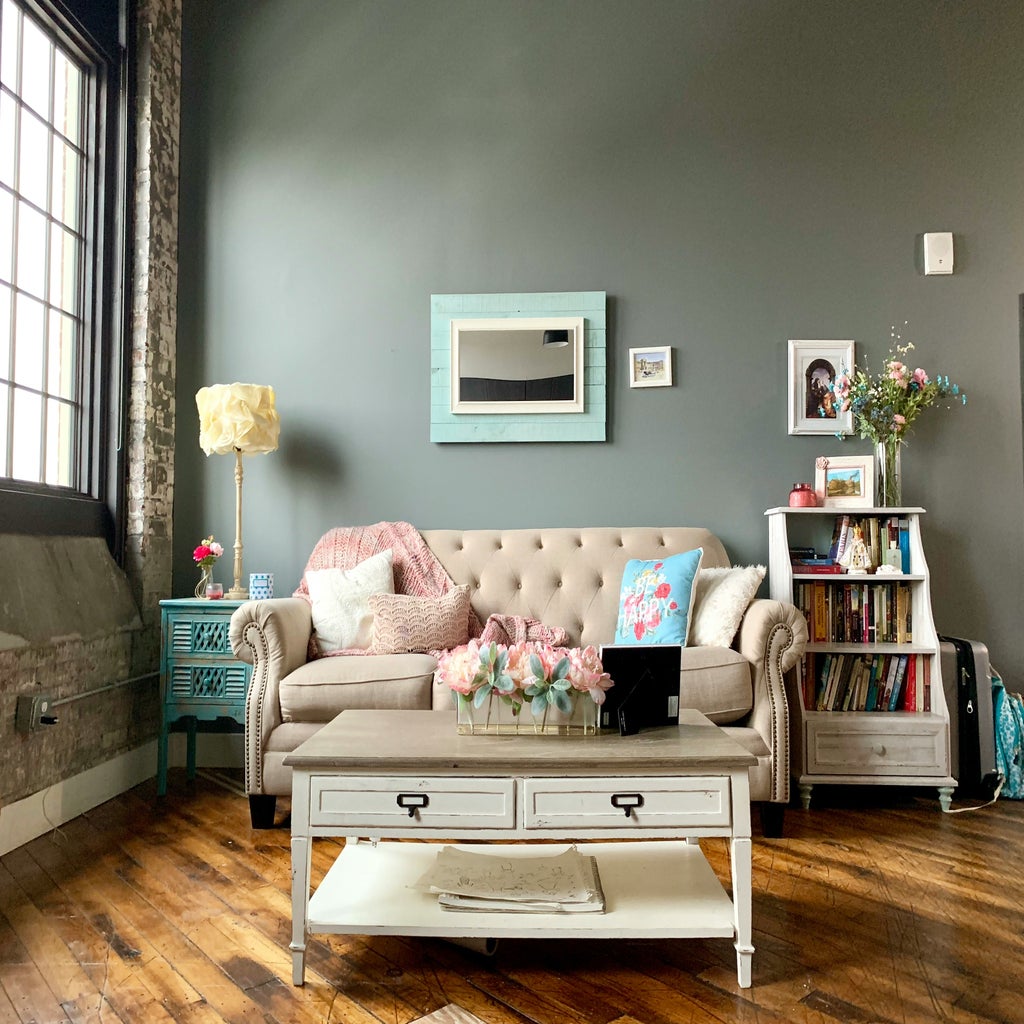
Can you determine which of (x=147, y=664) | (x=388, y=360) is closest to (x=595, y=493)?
(x=388, y=360)

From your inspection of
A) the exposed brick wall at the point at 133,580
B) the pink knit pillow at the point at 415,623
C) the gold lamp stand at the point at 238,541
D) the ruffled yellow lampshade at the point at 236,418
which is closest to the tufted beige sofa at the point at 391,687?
the pink knit pillow at the point at 415,623

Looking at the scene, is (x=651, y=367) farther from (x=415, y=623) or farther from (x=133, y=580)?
(x=133, y=580)

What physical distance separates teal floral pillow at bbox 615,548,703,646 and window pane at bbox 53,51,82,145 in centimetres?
274

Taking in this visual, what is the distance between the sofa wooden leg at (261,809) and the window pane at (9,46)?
8.26ft

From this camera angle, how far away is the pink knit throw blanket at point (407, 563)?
3.27m

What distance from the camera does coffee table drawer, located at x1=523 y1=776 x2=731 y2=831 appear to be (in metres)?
1.76

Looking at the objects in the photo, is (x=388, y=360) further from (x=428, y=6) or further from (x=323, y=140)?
(x=428, y=6)

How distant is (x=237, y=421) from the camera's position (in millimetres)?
3453

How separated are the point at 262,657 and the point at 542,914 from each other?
1.48 m

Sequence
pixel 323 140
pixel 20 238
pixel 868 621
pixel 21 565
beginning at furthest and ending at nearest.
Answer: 1. pixel 323 140
2. pixel 868 621
3. pixel 20 238
4. pixel 21 565

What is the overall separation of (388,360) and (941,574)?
2523 millimetres

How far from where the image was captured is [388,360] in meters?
3.85

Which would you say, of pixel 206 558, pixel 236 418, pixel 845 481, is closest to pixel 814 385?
pixel 845 481

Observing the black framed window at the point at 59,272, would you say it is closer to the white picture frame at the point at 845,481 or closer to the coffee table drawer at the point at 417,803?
the coffee table drawer at the point at 417,803
